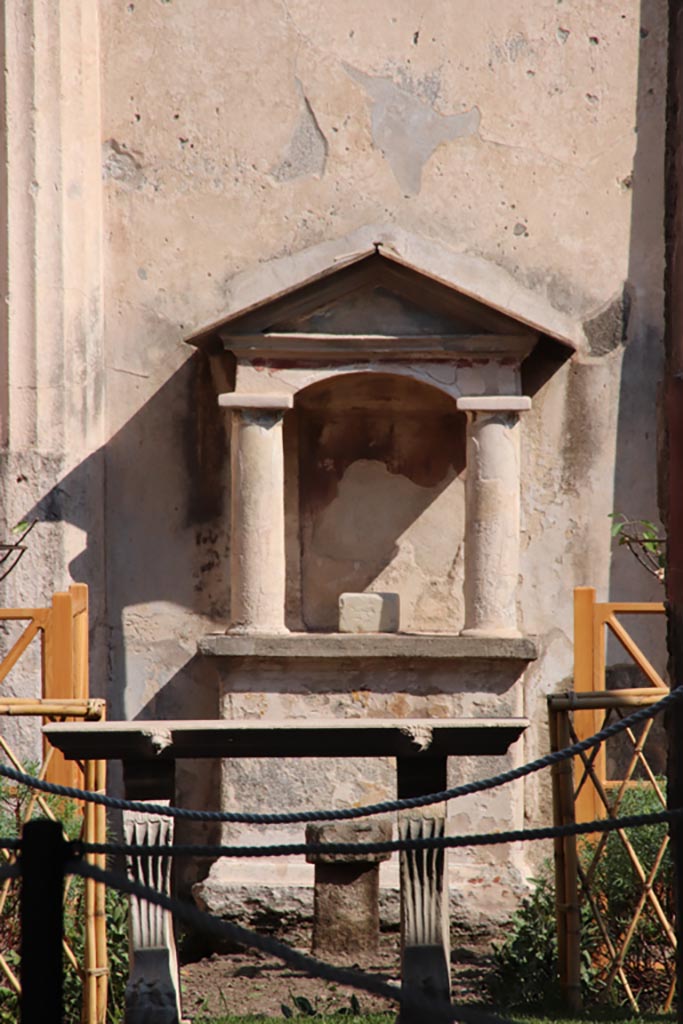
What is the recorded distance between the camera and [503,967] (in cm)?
521

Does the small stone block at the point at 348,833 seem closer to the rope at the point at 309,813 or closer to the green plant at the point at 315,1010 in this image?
the green plant at the point at 315,1010

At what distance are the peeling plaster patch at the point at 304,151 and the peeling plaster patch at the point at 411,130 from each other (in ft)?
0.95

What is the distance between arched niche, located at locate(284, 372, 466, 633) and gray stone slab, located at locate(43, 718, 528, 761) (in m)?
3.20

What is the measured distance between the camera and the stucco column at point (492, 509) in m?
6.58

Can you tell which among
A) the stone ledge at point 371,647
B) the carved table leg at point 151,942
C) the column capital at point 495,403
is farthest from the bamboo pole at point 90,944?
the column capital at point 495,403

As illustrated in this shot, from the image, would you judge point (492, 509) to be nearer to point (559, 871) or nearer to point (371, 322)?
point (371, 322)

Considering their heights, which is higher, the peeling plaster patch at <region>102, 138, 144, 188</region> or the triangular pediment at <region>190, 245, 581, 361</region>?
the peeling plaster patch at <region>102, 138, 144, 188</region>

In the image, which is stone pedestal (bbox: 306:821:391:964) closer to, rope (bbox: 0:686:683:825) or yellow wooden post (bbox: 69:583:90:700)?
yellow wooden post (bbox: 69:583:90:700)

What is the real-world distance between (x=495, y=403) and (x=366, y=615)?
119 cm

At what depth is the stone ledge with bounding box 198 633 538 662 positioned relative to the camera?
642 cm

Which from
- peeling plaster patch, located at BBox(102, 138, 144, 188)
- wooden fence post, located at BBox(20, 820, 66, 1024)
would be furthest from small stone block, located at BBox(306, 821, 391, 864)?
peeling plaster patch, located at BBox(102, 138, 144, 188)

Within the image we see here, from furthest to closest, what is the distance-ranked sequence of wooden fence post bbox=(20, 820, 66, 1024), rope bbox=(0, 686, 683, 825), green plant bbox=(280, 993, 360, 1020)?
green plant bbox=(280, 993, 360, 1020) < rope bbox=(0, 686, 683, 825) < wooden fence post bbox=(20, 820, 66, 1024)

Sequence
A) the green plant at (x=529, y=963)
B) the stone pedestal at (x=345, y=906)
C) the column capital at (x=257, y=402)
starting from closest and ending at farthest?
the green plant at (x=529, y=963) < the stone pedestal at (x=345, y=906) < the column capital at (x=257, y=402)

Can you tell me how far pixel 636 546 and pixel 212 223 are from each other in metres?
2.72
